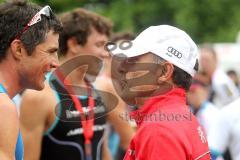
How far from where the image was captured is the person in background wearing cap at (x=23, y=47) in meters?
3.69

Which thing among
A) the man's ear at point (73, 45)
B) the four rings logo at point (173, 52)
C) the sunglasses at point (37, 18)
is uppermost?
the sunglasses at point (37, 18)

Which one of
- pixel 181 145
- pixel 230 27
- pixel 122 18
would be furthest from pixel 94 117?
pixel 230 27

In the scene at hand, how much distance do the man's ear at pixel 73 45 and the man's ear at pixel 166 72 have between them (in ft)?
6.56

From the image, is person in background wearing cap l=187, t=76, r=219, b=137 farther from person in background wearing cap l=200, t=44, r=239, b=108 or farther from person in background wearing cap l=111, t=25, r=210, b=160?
person in background wearing cap l=111, t=25, r=210, b=160

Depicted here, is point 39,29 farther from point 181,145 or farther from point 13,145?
point 181,145

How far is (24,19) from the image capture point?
12.2ft

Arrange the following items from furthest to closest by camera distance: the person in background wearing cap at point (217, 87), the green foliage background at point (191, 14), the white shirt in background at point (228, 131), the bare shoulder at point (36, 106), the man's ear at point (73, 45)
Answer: the green foliage background at point (191, 14) < the person in background wearing cap at point (217, 87) < the man's ear at point (73, 45) < the white shirt in background at point (228, 131) < the bare shoulder at point (36, 106)

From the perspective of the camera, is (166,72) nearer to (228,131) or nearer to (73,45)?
(228,131)

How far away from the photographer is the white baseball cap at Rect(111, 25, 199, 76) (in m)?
3.80

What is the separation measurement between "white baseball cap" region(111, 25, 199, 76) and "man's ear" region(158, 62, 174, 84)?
0.09ft

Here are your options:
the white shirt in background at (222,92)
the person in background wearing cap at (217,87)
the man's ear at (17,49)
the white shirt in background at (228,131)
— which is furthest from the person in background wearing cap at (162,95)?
the white shirt in background at (222,92)

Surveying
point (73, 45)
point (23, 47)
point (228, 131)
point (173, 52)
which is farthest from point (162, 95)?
point (73, 45)

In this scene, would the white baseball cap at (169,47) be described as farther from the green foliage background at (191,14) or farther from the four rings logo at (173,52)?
the green foliage background at (191,14)

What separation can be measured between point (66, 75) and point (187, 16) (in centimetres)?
2267
